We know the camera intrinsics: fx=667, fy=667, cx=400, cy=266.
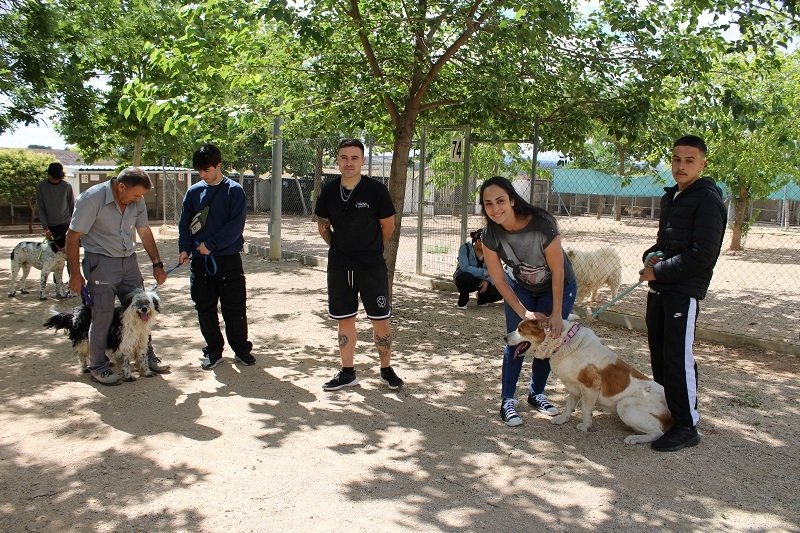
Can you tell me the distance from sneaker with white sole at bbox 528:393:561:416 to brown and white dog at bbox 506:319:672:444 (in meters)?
0.31

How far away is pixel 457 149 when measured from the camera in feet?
30.8

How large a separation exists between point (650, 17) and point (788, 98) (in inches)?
169

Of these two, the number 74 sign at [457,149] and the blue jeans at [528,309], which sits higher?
the number 74 sign at [457,149]

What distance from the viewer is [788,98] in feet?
32.2

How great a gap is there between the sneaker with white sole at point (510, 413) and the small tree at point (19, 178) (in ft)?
59.3

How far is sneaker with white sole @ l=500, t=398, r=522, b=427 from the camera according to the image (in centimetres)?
445

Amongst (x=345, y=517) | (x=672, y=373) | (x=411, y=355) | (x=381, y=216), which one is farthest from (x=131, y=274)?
(x=672, y=373)

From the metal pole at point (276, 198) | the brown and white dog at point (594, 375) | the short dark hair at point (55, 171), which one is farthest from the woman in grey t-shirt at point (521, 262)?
the metal pole at point (276, 198)

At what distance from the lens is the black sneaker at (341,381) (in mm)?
5148

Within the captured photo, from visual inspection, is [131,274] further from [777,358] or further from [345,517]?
[777,358]

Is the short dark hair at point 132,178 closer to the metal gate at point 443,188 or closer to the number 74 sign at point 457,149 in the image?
the metal gate at point 443,188

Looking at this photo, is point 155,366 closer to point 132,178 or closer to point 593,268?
point 132,178

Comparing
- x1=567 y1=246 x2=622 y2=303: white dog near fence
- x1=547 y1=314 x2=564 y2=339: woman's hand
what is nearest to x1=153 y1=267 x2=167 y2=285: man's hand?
x1=547 y1=314 x2=564 y2=339: woman's hand

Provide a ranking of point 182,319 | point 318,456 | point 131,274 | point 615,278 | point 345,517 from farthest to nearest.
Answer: point 615,278, point 182,319, point 131,274, point 318,456, point 345,517
